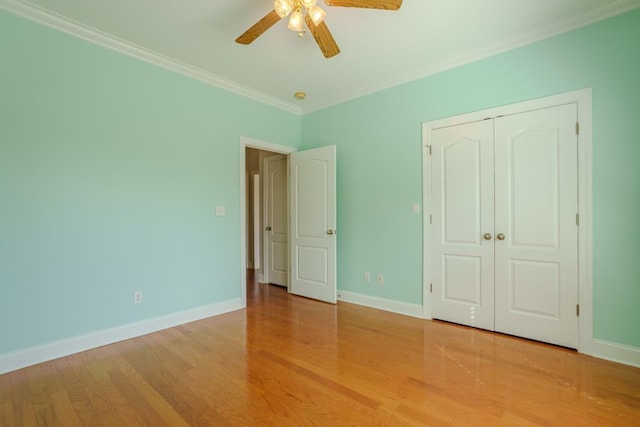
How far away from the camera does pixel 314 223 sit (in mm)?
4051

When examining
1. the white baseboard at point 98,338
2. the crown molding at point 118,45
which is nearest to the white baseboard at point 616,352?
the white baseboard at point 98,338

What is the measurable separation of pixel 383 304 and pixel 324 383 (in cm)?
173

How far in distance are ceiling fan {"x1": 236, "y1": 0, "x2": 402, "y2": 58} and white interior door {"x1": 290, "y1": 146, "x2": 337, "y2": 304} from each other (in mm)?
1813

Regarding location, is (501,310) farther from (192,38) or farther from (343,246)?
(192,38)

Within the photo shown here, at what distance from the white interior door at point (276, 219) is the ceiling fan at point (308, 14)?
2719mm

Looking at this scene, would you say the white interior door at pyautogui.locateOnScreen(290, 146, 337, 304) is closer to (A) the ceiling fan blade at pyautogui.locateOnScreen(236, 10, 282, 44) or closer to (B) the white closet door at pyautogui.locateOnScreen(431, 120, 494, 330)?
(B) the white closet door at pyautogui.locateOnScreen(431, 120, 494, 330)

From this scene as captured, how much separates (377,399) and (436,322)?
159 cm

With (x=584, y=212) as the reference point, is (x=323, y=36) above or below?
above

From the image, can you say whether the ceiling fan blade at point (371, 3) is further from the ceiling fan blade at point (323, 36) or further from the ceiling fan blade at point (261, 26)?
the ceiling fan blade at point (261, 26)

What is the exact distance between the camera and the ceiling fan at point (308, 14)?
1.81m

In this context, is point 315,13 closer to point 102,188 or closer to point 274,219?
point 102,188

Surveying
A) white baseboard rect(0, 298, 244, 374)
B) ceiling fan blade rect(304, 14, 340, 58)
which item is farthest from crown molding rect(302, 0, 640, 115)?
white baseboard rect(0, 298, 244, 374)

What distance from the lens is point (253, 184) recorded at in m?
6.53

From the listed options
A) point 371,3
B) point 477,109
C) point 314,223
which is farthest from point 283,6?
point 314,223
